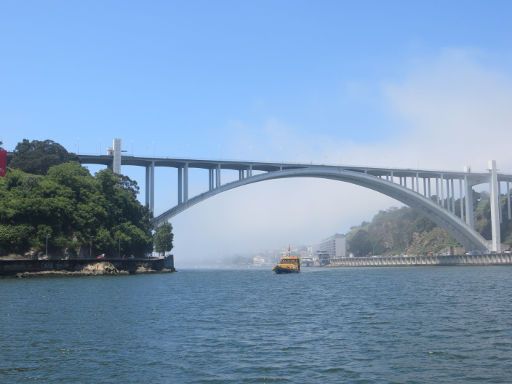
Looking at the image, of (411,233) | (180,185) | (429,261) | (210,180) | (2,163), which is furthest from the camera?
(411,233)

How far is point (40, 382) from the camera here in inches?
559

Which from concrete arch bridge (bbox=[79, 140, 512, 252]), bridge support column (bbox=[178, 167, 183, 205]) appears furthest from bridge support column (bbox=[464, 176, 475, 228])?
bridge support column (bbox=[178, 167, 183, 205])

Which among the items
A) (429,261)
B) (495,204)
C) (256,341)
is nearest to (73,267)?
(256,341)

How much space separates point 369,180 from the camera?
301ft

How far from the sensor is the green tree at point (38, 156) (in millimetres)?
77438

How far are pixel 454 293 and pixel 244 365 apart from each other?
2543 cm

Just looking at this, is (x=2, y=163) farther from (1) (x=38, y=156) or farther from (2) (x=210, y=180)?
(2) (x=210, y=180)

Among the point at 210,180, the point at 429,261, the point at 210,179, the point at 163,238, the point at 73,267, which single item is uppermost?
the point at 210,179

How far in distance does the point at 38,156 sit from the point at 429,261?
77.1 meters

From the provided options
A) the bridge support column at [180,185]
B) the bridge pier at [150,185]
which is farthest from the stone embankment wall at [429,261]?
the bridge pier at [150,185]

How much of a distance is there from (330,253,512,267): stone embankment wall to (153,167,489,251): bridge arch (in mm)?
2013

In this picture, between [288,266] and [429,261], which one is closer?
[288,266]

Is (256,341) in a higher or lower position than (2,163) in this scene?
lower

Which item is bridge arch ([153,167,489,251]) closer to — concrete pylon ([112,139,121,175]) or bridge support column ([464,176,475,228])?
bridge support column ([464,176,475,228])
